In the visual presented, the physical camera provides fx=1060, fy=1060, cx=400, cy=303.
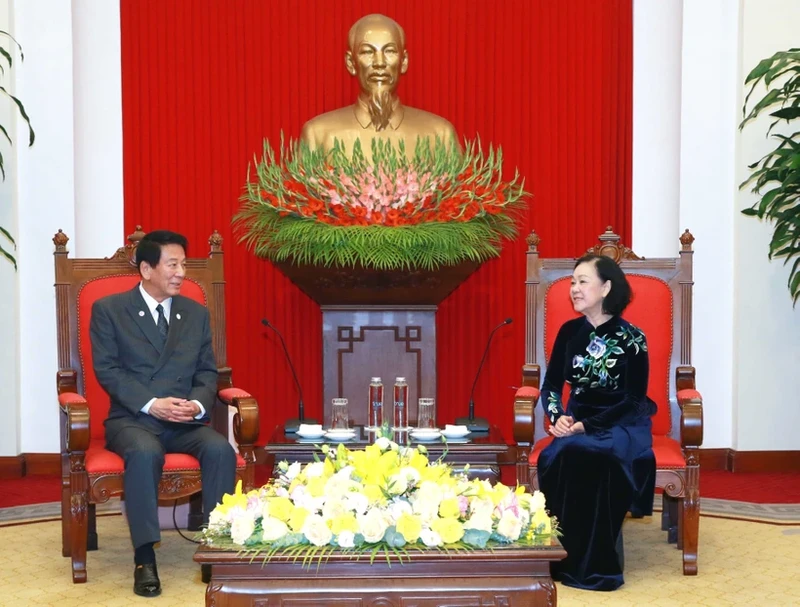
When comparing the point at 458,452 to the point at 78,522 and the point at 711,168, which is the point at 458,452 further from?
the point at 711,168

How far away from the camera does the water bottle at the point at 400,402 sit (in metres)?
4.29

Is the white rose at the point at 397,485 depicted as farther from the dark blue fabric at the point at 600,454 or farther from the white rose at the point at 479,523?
the dark blue fabric at the point at 600,454

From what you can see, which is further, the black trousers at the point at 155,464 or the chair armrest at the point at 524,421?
the chair armrest at the point at 524,421

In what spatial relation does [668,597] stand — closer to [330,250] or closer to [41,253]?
[330,250]

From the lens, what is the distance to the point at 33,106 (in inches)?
212

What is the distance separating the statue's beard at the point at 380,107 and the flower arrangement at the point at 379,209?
0.77m

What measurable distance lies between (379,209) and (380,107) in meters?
1.06

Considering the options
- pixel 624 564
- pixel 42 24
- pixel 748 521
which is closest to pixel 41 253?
pixel 42 24

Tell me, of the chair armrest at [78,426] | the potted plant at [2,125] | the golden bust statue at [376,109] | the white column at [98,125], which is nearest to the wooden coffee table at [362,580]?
the chair armrest at [78,426]

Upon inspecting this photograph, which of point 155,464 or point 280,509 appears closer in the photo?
point 280,509

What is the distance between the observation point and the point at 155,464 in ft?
12.0

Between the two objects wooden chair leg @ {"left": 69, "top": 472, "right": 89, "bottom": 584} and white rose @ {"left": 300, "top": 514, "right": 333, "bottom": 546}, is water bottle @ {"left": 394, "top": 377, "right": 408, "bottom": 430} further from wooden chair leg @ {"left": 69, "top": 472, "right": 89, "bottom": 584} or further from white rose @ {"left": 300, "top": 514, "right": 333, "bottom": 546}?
white rose @ {"left": 300, "top": 514, "right": 333, "bottom": 546}

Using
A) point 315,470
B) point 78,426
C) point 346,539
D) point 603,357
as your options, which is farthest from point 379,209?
point 346,539

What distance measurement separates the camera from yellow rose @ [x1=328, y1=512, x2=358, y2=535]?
7.47ft
